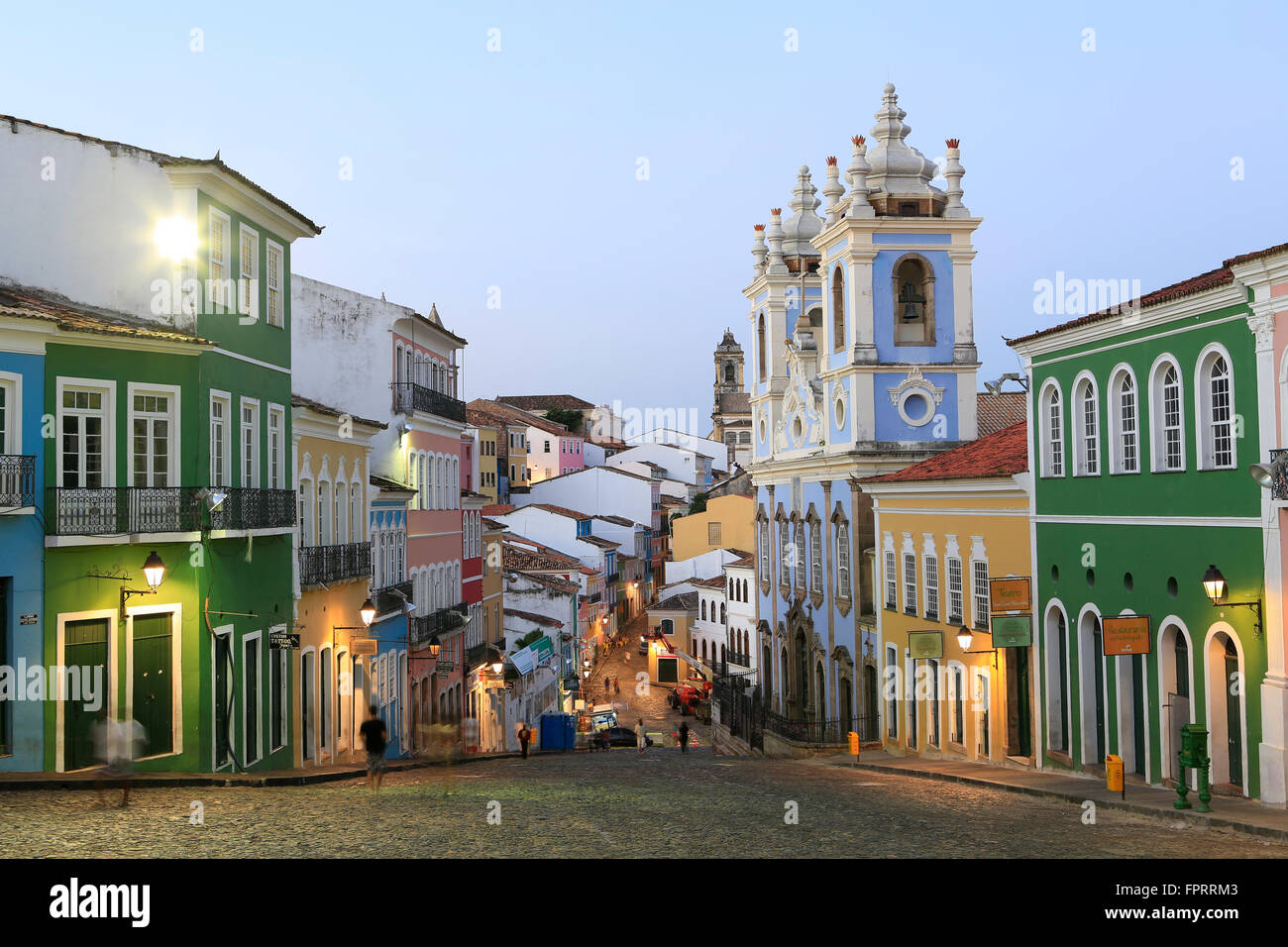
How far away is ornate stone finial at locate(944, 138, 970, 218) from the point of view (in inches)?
1623

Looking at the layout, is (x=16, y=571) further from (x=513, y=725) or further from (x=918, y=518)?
(x=513, y=725)

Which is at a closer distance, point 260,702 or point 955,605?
point 260,702

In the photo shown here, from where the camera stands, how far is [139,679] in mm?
19297

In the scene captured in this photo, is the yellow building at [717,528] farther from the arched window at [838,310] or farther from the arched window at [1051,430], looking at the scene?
the arched window at [1051,430]

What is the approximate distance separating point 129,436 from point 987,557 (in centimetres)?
1723

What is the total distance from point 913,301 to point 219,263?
25.5m

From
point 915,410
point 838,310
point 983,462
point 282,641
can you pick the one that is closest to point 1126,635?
point 983,462

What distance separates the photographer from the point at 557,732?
41.8 meters

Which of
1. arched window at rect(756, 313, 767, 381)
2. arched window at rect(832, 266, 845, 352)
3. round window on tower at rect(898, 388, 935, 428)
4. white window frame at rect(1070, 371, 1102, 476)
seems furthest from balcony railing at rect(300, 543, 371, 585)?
arched window at rect(756, 313, 767, 381)

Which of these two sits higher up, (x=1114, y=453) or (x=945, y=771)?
(x=1114, y=453)

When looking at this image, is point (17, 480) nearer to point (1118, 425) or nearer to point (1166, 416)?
point (1166, 416)

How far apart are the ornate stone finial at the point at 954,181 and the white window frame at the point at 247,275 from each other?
24441 millimetres
